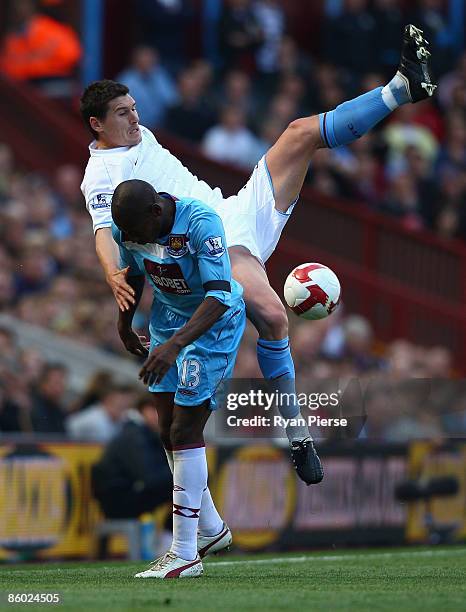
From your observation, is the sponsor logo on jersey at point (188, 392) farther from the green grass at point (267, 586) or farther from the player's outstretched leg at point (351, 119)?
the player's outstretched leg at point (351, 119)

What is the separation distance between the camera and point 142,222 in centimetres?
748

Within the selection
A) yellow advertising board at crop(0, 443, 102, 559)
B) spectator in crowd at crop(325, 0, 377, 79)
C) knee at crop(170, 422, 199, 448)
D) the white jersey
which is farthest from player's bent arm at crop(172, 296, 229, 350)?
spectator in crowd at crop(325, 0, 377, 79)

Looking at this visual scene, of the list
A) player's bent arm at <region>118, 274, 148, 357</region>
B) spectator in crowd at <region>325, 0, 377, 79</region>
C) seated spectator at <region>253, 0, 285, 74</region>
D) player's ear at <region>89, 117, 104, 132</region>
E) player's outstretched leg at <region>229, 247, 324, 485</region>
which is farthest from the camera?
spectator in crowd at <region>325, 0, 377, 79</region>

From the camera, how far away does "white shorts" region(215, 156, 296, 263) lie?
8.95 m

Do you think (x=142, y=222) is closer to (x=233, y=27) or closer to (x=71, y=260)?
(x=71, y=260)

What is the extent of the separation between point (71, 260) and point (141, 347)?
244 inches

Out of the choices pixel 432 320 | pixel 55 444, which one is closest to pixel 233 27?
pixel 432 320

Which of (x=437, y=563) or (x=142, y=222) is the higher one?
(x=142, y=222)

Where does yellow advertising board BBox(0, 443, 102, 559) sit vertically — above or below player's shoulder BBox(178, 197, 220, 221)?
below

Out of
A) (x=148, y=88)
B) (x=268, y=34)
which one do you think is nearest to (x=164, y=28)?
(x=268, y=34)

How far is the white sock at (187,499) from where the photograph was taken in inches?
305

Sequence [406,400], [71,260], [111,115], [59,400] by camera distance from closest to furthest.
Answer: [111,115] → [59,400] → [406,400] → [71,260]

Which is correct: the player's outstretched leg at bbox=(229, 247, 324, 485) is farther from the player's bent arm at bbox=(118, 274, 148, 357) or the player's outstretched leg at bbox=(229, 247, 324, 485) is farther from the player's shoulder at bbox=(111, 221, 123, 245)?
the player's shoulder at bbox=(111, 221, 123, 245)

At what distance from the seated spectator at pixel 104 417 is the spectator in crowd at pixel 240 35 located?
25.1 ft
